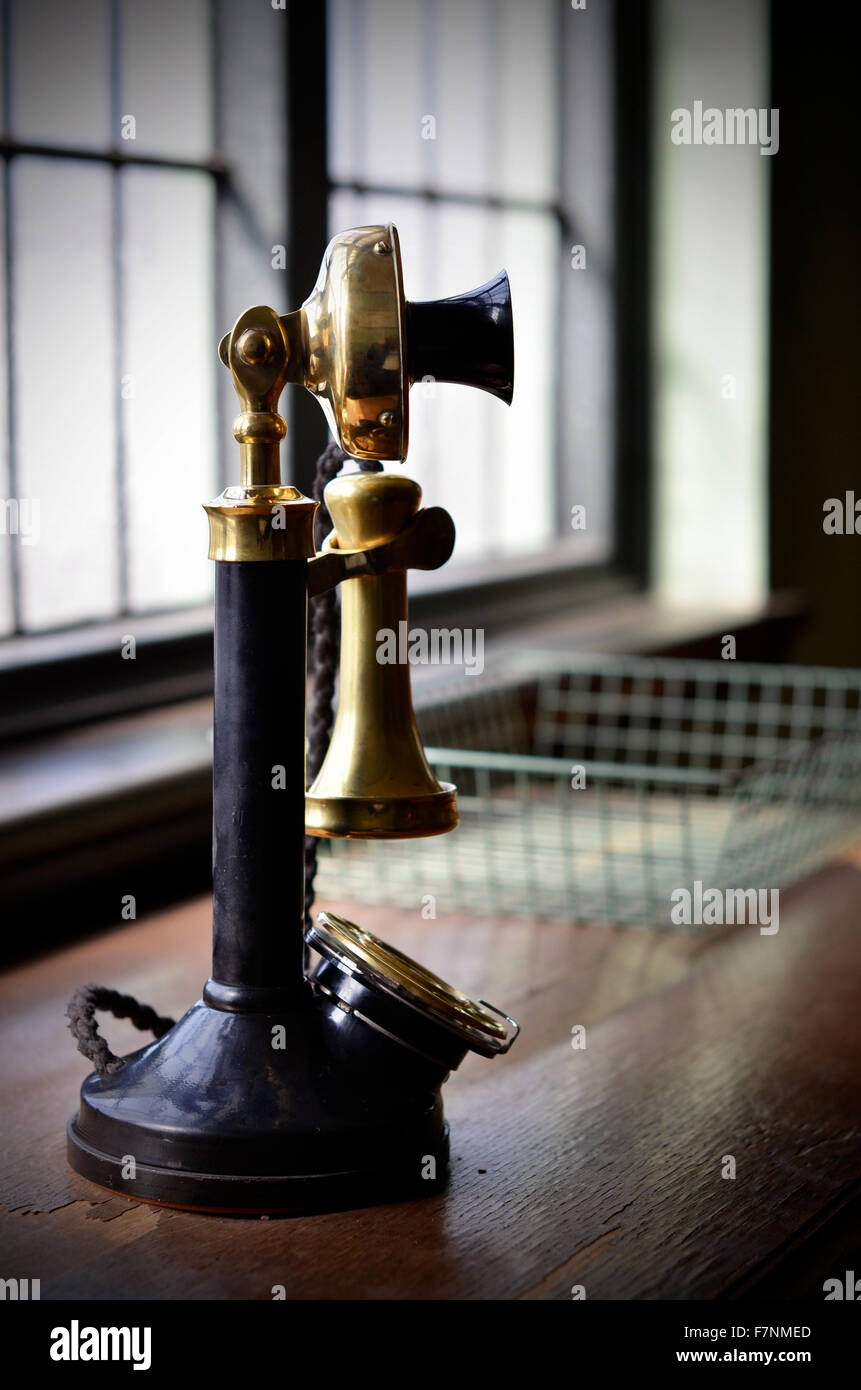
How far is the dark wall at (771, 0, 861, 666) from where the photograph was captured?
120 inches

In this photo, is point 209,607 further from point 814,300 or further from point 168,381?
point 814,300

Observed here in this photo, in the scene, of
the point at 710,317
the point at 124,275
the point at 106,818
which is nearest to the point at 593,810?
the point at 106,818

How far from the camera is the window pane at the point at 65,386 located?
1772 millimetres

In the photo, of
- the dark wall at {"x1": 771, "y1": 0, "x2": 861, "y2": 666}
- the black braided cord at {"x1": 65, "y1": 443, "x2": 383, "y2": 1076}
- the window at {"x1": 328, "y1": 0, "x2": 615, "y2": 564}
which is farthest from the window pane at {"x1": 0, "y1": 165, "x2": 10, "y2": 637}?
the dark wall at {"x1": 771, "y1": 0, "x2": 861, "y2": 666}

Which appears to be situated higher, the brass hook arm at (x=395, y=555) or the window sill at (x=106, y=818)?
the brass hook arm at (x=395, y=555)

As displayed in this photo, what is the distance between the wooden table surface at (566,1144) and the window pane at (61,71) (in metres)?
0.96

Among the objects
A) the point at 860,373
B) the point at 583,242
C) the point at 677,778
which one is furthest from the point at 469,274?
the point at 677,778

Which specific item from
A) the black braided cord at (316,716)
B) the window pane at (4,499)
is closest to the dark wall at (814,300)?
the window pane at (4,499)

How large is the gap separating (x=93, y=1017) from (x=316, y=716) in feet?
0.70

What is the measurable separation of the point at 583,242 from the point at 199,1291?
2.57 meters

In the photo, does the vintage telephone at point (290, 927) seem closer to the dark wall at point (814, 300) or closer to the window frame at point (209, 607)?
the window frame at point (209, 607)

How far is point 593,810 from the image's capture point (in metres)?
1.80

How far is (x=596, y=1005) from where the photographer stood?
114 centimetres

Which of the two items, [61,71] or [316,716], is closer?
[316,716]
